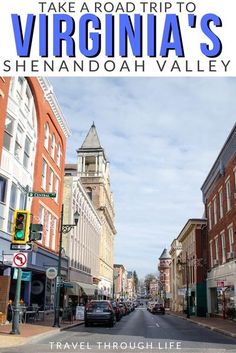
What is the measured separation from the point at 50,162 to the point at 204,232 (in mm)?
25993

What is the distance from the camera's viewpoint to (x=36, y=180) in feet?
96.9

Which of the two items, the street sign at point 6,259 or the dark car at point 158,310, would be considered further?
the dark car at point 158,310

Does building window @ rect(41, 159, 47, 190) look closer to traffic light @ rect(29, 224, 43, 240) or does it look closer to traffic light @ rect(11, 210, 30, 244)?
traffic light @ rect(29, 224, 43, 240)

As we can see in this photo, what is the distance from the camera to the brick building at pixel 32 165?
23516 millimetres

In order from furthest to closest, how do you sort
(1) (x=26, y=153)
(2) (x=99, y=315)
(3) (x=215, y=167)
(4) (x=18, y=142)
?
(3) (x=215, y=167) < (1) (x=26, y=153) < (4) (x=18, y=142) < (2) (x=99, y=315)

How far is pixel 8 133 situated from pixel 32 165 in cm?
518

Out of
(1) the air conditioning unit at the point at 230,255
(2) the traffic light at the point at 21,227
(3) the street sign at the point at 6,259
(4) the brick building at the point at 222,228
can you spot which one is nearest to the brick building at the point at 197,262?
(4) the brick building at the point at 222,228

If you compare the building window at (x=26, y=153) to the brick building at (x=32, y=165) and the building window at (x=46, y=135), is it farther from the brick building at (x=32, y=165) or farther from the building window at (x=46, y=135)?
the building window at (x=46, y=135)

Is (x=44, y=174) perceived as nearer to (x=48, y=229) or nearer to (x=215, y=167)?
(x=48, y=229)

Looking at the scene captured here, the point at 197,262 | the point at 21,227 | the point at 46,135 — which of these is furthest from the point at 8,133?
the point at 197,262

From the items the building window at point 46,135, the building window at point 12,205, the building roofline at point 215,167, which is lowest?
the building window at point 12,205

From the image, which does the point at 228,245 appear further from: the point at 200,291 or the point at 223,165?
the point at 200,291

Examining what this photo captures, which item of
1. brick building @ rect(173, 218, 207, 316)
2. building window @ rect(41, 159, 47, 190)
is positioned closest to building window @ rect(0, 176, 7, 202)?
building window @ rect(41, 159, 47, 190)

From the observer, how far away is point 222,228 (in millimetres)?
39781
